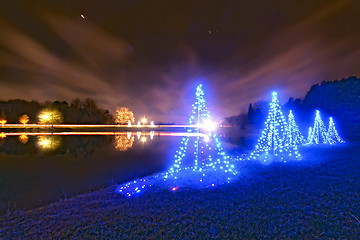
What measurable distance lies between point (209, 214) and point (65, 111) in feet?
216

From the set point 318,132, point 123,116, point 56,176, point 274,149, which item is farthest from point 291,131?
point 123,116

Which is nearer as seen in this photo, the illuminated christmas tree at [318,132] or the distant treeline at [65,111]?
the illuminated christmas tree at [318,132]

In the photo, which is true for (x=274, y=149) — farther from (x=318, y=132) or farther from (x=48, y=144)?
(x=48, y=144)

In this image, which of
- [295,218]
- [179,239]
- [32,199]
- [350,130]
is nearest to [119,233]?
[179,239]

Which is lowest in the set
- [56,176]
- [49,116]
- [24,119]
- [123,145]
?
[56,176]

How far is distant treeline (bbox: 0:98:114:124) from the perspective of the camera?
58438 millimetres

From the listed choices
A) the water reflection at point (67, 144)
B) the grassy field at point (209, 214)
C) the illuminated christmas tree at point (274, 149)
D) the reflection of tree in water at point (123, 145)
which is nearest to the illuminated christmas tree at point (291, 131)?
the illuminated christmas tree at point (274, 149)

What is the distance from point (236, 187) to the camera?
586cm

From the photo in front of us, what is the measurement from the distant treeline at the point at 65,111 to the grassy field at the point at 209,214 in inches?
2381

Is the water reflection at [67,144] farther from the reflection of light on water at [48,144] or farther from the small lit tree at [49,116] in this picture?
the small lit tree at [49,116]

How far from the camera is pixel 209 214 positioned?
4184 mm

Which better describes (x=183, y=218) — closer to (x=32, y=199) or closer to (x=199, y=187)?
(x=199, y=187)

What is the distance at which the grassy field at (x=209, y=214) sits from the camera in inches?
140

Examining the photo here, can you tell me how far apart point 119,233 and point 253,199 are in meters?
3.39
